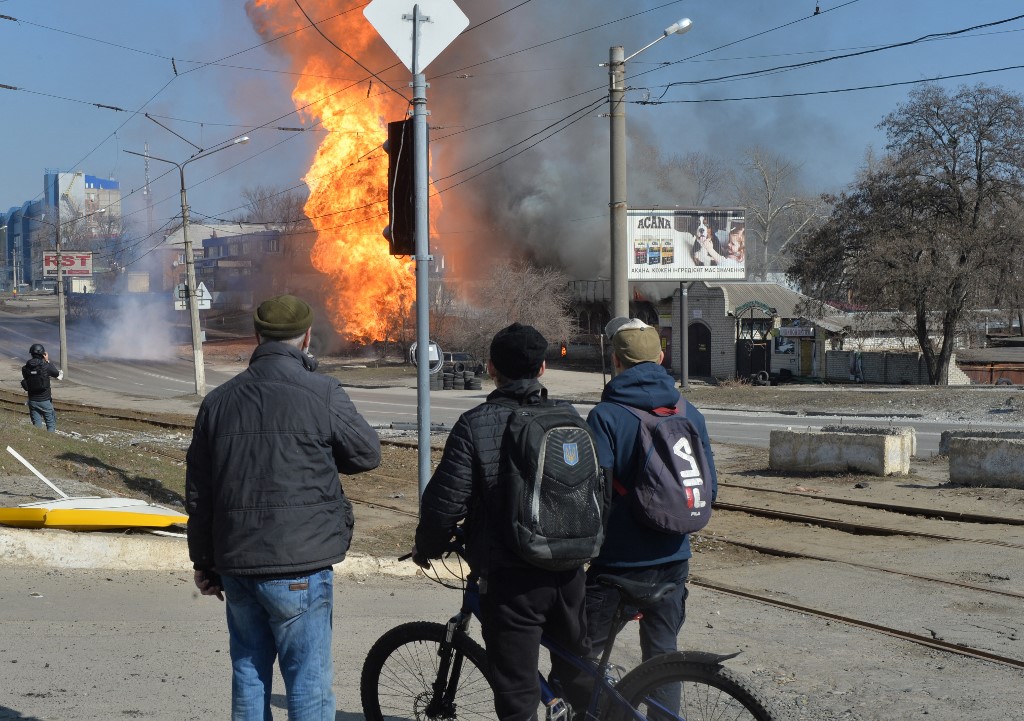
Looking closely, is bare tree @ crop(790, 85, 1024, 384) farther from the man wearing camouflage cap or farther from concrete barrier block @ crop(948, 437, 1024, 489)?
the man wearing camouflage cap

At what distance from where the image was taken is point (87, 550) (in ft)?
25.0

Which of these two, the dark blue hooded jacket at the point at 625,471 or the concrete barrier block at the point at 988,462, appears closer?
the dark blue hooded jacket at the point at 625,471

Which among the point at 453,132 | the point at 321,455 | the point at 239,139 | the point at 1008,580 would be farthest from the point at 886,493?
the point at 453,132

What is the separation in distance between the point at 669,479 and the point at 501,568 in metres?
0.71

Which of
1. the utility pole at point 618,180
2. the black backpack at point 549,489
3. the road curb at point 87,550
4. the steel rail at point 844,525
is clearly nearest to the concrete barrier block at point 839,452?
the steel rail at point 844,525

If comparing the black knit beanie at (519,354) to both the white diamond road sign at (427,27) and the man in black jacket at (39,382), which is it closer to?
the white diamond road sign at (427,27)

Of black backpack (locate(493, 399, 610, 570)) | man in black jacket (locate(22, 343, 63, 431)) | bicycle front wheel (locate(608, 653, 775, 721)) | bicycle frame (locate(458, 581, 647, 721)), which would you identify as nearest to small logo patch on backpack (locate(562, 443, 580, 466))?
black backpack (locate(493, 399, 610, 570))

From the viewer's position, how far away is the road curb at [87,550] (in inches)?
295

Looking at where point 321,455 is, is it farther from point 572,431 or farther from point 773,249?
point 773,249

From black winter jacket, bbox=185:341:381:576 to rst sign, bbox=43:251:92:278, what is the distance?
48.7 m

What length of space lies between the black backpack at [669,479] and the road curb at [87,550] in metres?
4.25

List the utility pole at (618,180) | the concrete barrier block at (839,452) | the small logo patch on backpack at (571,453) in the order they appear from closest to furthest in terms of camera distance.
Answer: the small logo patch on backpack at (571,453) < the concrete barrier block at (839,452) < the utility pole at (618,180)

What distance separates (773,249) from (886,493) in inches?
2841

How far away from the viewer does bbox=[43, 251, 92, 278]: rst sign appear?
169ft
